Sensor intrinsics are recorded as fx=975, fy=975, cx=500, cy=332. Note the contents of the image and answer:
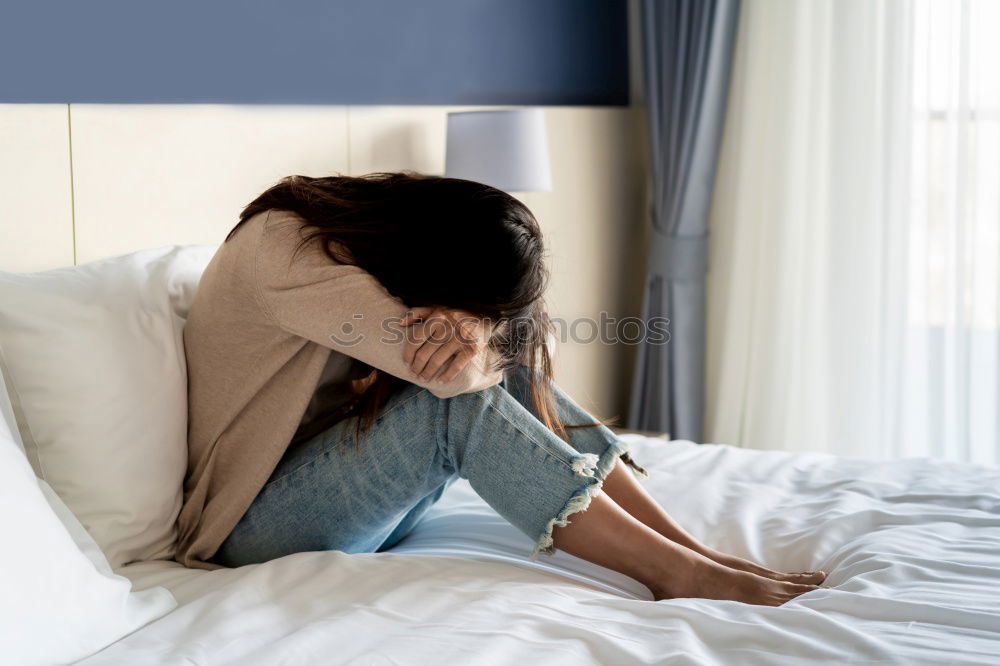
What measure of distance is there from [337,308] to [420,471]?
0.85ft

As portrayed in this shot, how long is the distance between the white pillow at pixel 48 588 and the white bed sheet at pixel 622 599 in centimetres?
3

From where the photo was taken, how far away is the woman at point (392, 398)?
1.32 metres

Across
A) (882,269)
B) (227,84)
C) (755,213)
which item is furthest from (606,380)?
(227,84)

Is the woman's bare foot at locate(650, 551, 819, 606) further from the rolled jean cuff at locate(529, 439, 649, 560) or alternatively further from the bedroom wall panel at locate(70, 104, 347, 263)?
the bedroom wall panel at locate(70, 104, 347, 263)

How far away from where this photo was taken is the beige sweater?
134 centimetres

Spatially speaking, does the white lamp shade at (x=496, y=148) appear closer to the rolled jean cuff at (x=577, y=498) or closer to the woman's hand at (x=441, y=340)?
the woman's hand at (x=441, y=340)

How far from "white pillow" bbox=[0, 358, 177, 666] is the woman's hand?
44 centimetres

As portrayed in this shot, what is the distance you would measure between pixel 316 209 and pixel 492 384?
1.16 feet

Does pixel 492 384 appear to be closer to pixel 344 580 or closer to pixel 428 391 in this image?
pixel 428 391

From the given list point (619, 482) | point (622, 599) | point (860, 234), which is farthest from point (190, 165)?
point (860, 234)

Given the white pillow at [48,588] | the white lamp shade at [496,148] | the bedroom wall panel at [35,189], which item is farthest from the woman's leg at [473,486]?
the white lamp shade at [496,148]

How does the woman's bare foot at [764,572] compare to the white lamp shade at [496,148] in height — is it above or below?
below

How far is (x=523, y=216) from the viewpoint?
136 centimetres

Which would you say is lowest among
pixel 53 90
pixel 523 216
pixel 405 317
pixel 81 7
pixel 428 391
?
pixel 428 391
